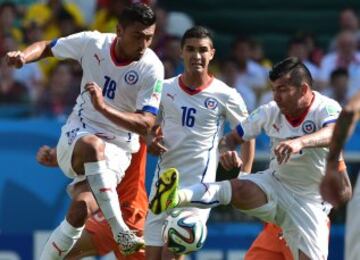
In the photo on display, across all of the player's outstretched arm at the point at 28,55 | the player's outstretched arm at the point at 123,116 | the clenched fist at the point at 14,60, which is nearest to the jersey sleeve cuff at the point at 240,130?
the player's outstretched arm at the point at 123,116

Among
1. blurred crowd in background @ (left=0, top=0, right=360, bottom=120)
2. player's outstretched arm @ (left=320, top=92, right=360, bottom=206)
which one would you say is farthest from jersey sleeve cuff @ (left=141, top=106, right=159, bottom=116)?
blurred crowd in background @ (left=0, top=0, right=360, bottom=120)

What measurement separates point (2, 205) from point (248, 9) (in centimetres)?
553

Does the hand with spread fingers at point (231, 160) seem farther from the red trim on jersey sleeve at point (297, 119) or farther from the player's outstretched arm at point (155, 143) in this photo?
the player's outstretched arm at point (155, 143)

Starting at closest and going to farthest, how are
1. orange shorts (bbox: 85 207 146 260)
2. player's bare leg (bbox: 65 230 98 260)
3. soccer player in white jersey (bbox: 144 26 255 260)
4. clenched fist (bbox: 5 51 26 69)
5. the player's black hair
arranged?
clenched fist (bbox: 5 51 26 69), soccer player in white jersey (bbox: 144 26 255 260), orange shorts (bbox: 85 207 146 260), player's bare leg (bbox: 65 230 98 260), the player's black hair

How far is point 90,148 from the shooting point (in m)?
10.3

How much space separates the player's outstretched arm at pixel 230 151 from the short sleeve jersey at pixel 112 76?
66 cm

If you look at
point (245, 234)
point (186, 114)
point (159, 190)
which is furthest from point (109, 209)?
point (245, 234)

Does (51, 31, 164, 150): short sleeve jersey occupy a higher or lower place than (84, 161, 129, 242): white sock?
higher

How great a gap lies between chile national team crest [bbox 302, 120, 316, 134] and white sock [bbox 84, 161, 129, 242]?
1549 mm

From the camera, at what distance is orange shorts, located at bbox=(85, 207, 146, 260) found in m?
11.3

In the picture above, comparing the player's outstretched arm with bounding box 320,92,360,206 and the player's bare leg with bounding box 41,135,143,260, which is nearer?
the player's outstretched arm with bounding box 320,92,360,206

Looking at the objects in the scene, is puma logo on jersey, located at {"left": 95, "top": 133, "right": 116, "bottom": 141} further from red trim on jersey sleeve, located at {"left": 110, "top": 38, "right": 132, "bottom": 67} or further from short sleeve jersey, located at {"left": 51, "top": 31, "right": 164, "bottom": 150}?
red trim on jersey sleeve, located at {"left": 110, "top": 38, "right": 132, "bottom": 67}

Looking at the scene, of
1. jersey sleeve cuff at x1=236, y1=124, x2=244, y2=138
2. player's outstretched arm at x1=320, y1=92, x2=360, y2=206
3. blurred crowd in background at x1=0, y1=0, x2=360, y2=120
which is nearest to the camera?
player's outstretched arm at x1=320, y1=92, x2=360, y2=206

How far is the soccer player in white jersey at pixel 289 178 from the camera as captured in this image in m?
10.4
